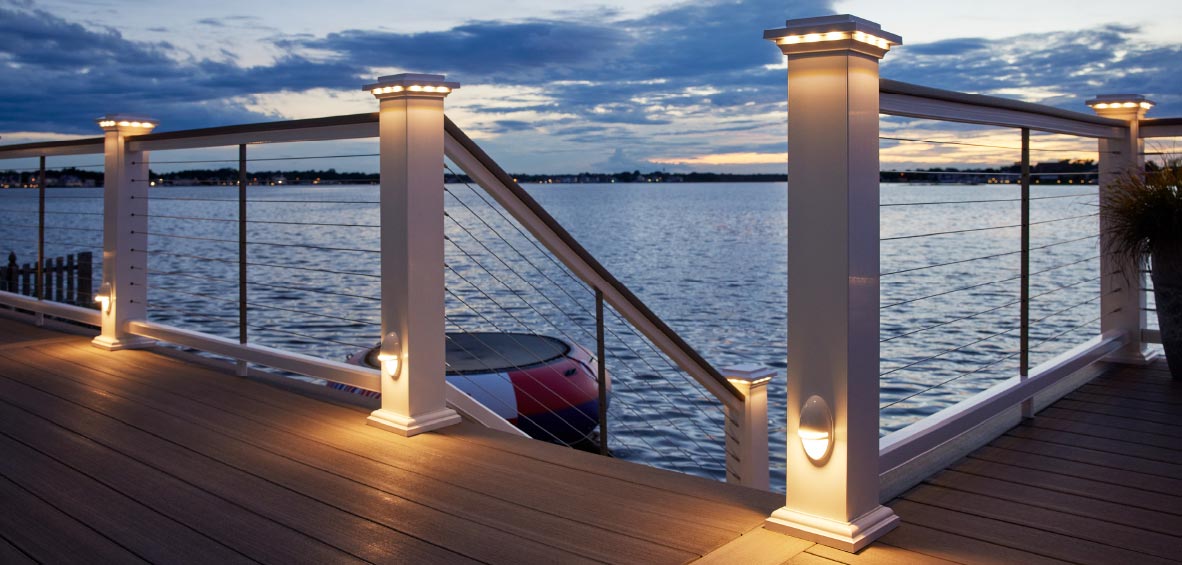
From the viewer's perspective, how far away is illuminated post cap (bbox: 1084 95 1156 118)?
3684mm

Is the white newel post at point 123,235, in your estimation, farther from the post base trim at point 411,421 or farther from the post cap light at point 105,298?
the post base trim at point 411,421

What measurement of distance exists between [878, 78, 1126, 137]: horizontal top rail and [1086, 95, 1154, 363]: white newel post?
0.16 m

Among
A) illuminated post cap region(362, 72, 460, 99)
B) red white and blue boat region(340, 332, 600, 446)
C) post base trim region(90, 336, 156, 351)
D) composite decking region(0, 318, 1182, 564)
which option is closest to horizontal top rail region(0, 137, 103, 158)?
post base trim region(90, 336, 156, 351)

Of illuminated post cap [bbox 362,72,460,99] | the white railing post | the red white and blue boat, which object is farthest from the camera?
the red white and blue boat

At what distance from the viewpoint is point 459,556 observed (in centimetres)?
188

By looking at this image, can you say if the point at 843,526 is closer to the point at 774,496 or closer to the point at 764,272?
the point at 774,496

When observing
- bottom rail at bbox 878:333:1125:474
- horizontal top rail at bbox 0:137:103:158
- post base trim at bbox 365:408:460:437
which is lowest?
post base trim at bbox 365:408:460:437

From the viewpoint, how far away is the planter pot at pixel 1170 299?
136 inches

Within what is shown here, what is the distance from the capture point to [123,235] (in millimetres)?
4242

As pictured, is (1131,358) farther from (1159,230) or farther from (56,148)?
(56,148)

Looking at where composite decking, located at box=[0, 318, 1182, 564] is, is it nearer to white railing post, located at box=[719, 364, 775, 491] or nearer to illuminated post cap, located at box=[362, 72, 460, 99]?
white railing post, located at box=[719, 364, 775, 491]

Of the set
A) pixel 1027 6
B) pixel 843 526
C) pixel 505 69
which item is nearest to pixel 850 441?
pixel 843 526

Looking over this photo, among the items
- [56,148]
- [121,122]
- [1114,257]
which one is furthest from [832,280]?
[56,148]

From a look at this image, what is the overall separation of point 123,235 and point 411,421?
2.18 metres
